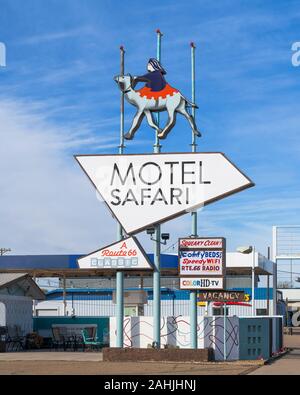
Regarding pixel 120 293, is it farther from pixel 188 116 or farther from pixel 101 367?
pixel 188 116

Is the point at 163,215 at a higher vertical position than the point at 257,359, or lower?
higher

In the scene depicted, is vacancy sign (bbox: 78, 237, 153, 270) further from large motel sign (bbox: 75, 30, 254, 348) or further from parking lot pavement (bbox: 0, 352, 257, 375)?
parking lot pavement (bbox: 0, 352, 257, 375)

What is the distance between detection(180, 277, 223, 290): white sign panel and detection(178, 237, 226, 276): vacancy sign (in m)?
0.17

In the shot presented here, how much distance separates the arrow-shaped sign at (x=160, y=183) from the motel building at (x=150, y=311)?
340 cm

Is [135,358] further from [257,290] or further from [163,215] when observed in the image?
[257,290]

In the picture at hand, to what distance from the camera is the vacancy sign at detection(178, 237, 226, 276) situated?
2577cm

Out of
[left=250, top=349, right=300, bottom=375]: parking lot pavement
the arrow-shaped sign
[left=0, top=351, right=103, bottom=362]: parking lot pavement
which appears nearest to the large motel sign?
the arrow-shaped sign

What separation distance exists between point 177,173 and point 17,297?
42.7 ft

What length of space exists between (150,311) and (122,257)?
28846mm

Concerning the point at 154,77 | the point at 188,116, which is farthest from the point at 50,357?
the point at 154,77

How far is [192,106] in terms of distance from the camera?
2678cm

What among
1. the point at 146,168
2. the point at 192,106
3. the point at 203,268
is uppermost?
the point at 192,106
